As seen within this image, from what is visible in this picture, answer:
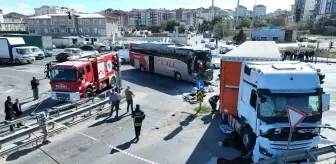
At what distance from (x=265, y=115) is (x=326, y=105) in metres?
2.00

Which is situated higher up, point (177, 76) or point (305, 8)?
point (305, 8)

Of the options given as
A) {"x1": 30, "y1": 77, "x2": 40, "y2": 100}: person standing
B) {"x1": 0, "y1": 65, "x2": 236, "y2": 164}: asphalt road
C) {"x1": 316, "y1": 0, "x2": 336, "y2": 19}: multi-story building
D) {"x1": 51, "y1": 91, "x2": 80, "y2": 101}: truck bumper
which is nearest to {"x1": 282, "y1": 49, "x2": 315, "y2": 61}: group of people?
{"x1": 0, "y1": 65, "x2": 236, "y2": 164}: asphalt road

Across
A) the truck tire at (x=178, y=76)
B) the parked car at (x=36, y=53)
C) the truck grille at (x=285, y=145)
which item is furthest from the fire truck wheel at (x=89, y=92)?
the parked car at (x=36, y=53)

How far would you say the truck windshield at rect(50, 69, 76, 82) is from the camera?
50.9 feet

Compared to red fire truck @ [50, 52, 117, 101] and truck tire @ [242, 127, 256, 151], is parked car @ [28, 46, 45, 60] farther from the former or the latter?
truck tire @ [242, 127, 256, 151]

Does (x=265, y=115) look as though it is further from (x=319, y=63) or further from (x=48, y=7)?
(x=48, y=7)

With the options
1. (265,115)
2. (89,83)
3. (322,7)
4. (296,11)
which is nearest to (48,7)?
(296,11)

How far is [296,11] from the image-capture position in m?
176

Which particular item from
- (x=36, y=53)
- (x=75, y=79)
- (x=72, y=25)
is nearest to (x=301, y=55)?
(x=75, y=79)

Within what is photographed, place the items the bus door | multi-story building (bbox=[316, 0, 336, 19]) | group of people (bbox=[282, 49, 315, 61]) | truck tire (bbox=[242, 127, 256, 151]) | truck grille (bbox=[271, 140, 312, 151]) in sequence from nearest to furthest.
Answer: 1. truck grille (bbox=[271, 140, 312, 151])
2. truck tire (bbox=[242, 127, 256, 151])
3. the bus door
4. group of people (bbox=[282, 49, 315, 61])
5. multi-story building (bbox=[316, 0, 336, 19])

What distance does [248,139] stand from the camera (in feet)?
31.1

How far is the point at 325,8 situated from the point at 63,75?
Answer: 181781 mm

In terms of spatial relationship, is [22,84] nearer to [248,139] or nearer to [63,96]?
[63,96]

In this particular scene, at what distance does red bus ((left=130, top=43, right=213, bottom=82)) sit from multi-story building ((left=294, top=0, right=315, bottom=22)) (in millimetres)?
178935
